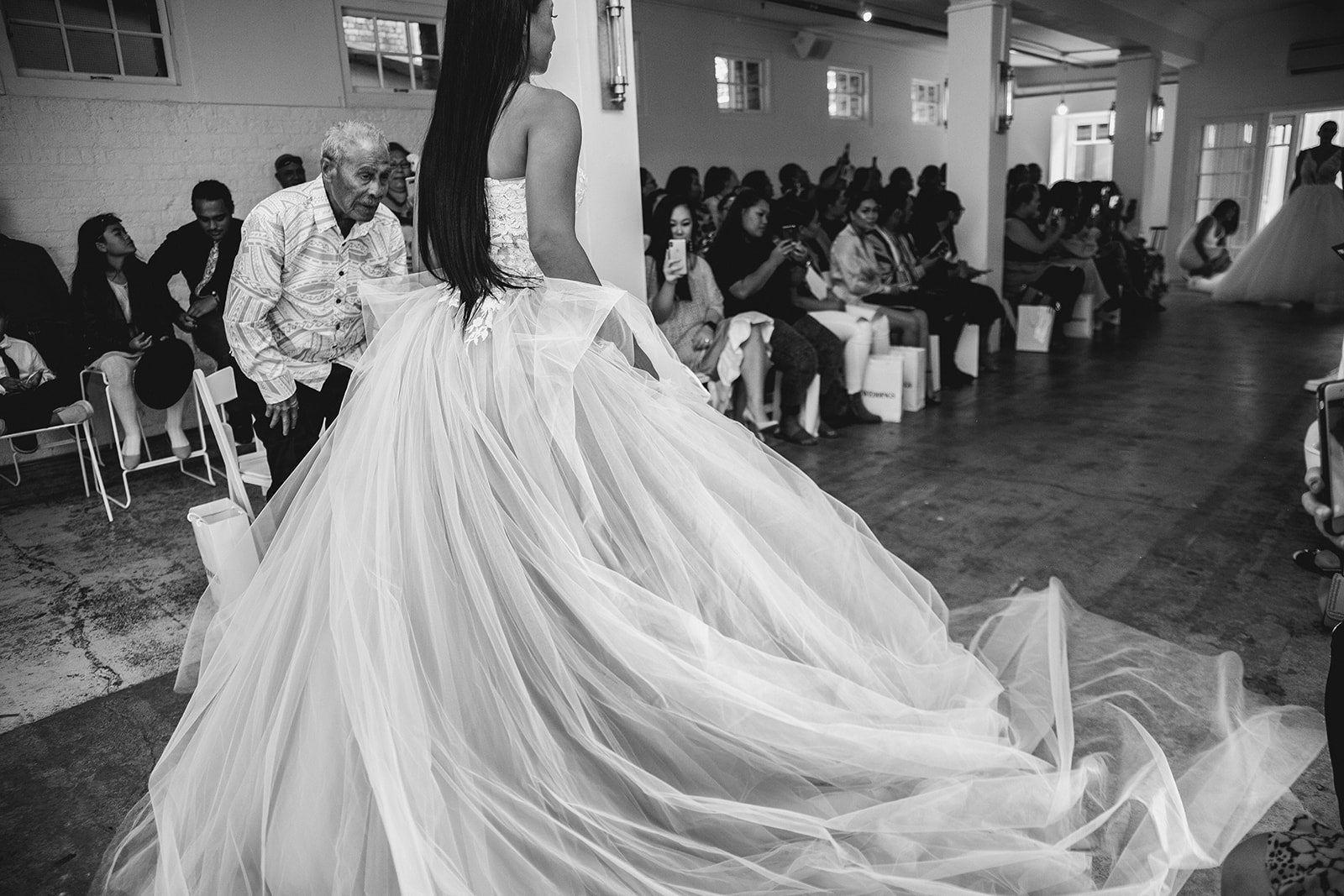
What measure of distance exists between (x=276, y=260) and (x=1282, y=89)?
13658 millimetres

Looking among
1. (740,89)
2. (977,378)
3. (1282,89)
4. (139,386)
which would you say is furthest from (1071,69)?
(139,386)

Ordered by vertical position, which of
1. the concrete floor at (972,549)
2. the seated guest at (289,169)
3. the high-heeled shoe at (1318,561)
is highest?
the seated guest at (289,169)

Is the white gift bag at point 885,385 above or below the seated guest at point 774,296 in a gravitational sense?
below

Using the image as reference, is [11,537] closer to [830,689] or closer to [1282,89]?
[830,689]

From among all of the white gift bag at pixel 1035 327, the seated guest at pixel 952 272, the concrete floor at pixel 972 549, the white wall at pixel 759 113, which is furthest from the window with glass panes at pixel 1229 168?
the concrete floor at pixel 972 549

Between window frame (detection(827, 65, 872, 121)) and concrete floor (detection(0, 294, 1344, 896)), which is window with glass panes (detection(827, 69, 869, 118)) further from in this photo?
concrete floor (detection(0, 294, 1344, 896))

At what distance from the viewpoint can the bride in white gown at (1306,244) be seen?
9.81 m

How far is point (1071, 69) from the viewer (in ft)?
54.1

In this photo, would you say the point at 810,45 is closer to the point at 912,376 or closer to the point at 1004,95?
the point at 1004,95

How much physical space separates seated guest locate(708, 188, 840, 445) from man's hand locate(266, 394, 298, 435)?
2.66 metres

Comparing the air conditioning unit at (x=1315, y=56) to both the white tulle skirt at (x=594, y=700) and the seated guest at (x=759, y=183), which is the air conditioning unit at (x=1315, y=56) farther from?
the white tulle skirt at (x=594, y=700)

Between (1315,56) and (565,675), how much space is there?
14100mm

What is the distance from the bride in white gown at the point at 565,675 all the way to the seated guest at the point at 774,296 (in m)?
2.94

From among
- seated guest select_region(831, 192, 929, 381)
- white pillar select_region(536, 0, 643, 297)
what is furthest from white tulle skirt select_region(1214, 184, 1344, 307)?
white pillar select_region(536, 0, 643, 297)
